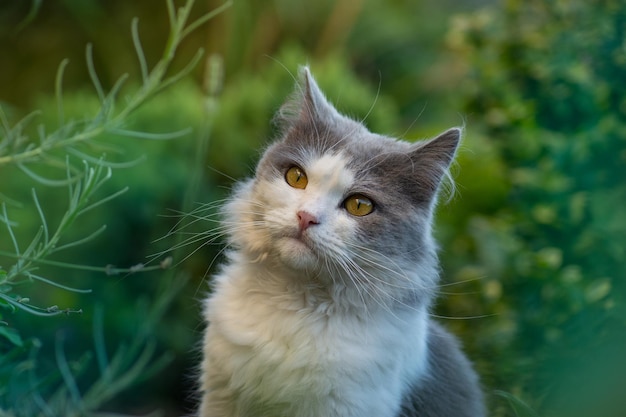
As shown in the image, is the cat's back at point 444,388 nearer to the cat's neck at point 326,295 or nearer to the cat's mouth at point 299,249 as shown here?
the cat's neck at point 326,295

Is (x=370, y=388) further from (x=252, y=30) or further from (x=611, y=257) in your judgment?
(x=252, y=30)

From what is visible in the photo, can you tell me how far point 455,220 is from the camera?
11.0 feet

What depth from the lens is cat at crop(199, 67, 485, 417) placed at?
1.62 metres

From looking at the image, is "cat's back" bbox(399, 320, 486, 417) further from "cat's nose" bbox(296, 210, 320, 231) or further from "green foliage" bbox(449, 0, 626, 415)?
"cat's nose" bbox(296, 210, 320, 231)

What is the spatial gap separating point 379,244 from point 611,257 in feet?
2.80

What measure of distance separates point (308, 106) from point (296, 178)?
22 cm

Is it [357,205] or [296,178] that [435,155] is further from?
[296,178]

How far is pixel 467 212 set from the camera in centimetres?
339

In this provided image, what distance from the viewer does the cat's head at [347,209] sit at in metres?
1.63

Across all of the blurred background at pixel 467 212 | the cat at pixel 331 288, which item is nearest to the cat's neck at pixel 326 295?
the cat at pixel 331 288

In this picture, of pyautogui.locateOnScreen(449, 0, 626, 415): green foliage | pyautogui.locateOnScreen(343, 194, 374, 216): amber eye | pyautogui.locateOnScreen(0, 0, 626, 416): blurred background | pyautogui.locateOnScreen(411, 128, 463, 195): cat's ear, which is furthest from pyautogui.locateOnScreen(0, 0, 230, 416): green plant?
pyautogui.locateOnScreen(449, 0, 626, 415): green foliage

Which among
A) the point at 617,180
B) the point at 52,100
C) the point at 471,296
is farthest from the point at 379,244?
the point at 52,100

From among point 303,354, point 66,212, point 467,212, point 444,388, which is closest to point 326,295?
point 303,354

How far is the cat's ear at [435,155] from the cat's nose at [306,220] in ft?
1.00
